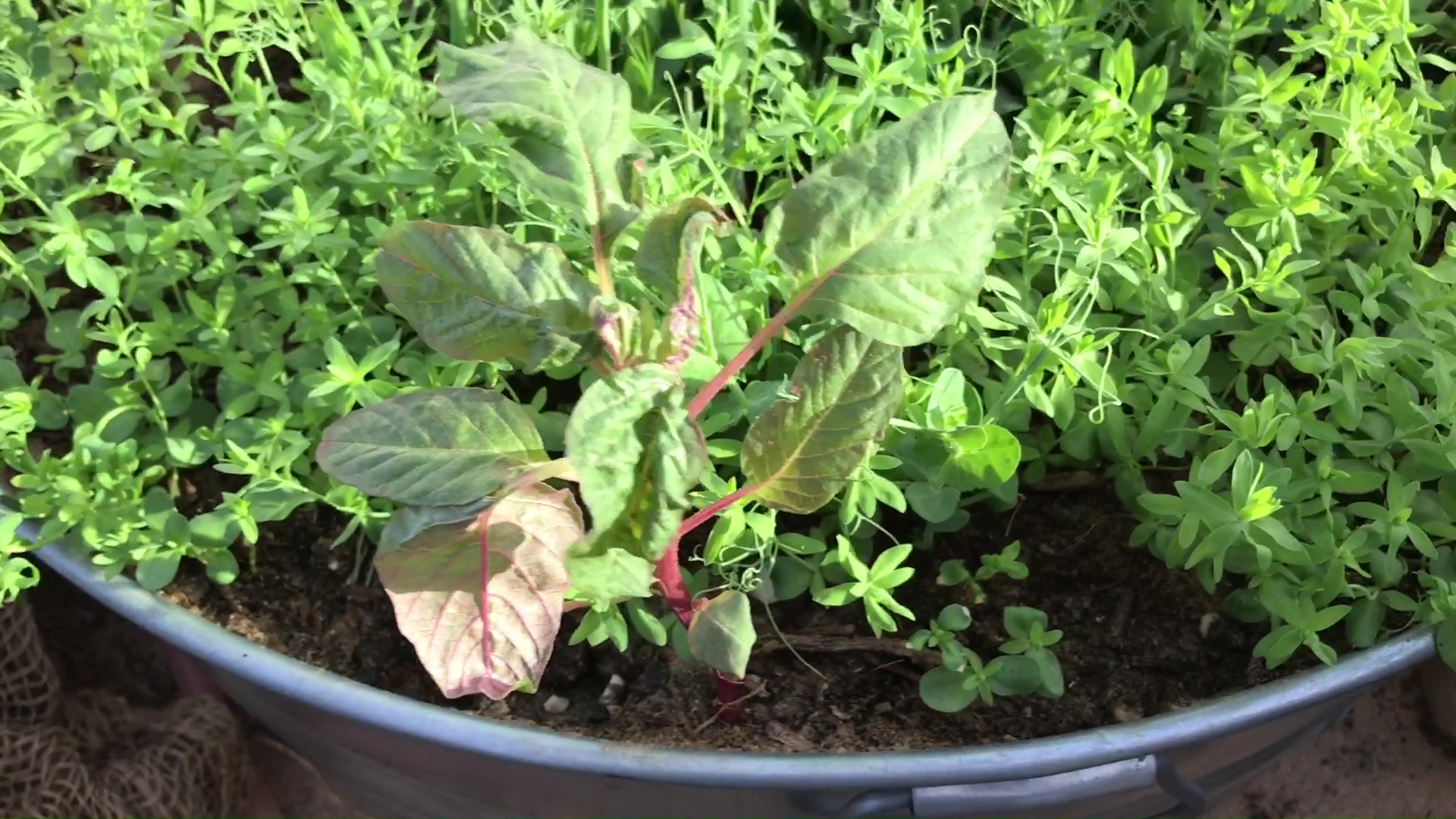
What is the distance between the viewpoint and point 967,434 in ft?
2.54

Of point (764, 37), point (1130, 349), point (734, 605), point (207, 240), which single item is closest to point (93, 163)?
point (207, 240)

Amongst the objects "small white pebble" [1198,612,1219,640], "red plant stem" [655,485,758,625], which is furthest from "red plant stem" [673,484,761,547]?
"small white pebble" [1198,612,1219,640]

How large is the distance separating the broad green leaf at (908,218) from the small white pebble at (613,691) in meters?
0.35

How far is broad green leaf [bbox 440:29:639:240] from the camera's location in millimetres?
670

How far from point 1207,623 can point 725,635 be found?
39cm

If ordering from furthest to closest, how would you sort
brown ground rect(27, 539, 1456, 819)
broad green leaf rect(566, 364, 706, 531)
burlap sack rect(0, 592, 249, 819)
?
brown ground rect(27, 539, 1456, 819) < burlap sack rect(0, 592, 249, 819) < broad green leaf rect(566, 364, 706, 531)

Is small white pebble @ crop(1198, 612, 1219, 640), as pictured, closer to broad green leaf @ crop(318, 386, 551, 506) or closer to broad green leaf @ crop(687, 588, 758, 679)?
broad green leaf @ crop(687, 588, 758, 679)

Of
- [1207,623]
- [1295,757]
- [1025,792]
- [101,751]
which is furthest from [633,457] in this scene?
[1295,757]

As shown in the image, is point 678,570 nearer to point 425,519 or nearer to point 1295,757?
point 425,519

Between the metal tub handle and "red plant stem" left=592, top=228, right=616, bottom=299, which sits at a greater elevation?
"red plant stem" left=592, top=228, right=616, bottom=299

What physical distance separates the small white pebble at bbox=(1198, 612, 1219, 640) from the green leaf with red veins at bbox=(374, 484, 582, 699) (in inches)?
18.9

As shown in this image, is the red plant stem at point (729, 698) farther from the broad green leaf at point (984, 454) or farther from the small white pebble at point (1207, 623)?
the small white pebble at point (1207, 623)

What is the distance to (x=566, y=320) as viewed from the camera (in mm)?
662

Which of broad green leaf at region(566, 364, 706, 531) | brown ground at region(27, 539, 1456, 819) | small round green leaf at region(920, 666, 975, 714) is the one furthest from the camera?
brown ground at region(27, 539, 1456, 819)
